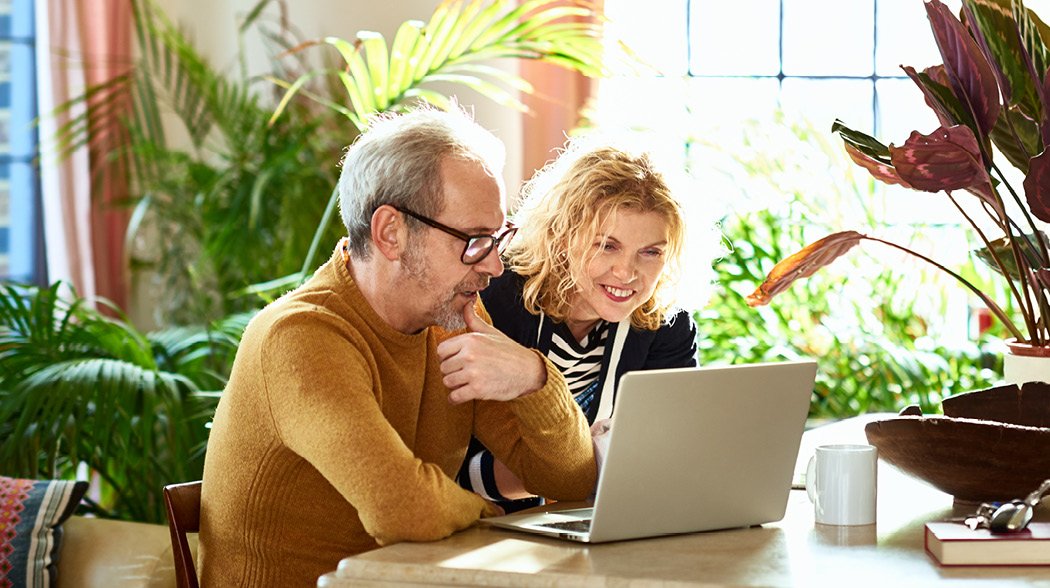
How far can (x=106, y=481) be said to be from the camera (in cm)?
312

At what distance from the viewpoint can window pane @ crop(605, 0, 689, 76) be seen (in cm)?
440

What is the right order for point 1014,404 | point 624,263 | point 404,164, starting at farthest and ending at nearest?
1. point 624,263
2. point 1014,404
3. point 404,164

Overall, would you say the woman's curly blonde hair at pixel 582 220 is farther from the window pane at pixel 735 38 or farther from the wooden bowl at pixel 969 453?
the window pane at pixel 735 38

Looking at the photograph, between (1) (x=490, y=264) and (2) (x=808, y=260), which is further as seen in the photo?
(2) (x=808, y=260)

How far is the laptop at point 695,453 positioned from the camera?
5.23 ft

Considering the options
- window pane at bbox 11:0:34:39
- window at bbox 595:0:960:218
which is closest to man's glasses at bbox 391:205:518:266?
window at bbox 595:0:960:218

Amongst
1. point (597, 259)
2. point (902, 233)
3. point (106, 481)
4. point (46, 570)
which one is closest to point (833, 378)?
point (902, 233)

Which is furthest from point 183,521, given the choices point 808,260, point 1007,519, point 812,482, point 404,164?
point 808,260

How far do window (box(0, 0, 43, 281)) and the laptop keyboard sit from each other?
3117 mm

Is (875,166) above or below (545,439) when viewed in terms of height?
above

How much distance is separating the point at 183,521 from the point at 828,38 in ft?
11.5

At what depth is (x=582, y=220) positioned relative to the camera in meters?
2.38

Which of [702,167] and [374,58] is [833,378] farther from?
[374,58]

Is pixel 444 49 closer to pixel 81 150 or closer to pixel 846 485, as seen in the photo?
pixel 846 485
